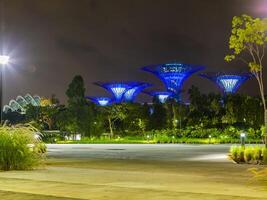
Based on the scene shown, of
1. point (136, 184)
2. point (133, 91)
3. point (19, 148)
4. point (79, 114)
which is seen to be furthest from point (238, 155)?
point (133, 91)

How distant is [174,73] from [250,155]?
96436 millimetres

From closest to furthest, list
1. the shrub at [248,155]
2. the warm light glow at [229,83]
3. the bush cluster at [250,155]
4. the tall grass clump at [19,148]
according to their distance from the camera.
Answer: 1. the tall grass clump at [19,148]
2. the bush cluster at [250,155]
3. the shrub at [248,155]
4. the warm light glow at [229,83]

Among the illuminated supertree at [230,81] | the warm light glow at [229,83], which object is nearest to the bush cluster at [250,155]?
the illuminated supertree at [230,81]

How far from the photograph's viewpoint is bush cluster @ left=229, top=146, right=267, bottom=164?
22.5 meters

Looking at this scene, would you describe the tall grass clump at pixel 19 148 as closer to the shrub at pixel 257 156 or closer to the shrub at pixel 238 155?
the shrub at pixel 238 155

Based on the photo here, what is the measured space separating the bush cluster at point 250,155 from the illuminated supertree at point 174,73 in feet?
308

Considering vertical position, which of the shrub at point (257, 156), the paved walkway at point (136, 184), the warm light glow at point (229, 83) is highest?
the warm light glow at point (229, 83)

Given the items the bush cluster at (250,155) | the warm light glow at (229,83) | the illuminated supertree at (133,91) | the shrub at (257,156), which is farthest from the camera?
the illuminated supertree at (133,91)

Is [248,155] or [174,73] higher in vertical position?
[174,73]

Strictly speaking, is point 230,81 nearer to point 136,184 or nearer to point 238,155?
point 238,155

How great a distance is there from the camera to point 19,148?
66.6 feet

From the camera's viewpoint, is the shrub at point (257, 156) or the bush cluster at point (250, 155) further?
the shrub at point (257, 156)

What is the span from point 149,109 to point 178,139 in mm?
23573

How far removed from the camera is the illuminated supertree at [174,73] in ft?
391
